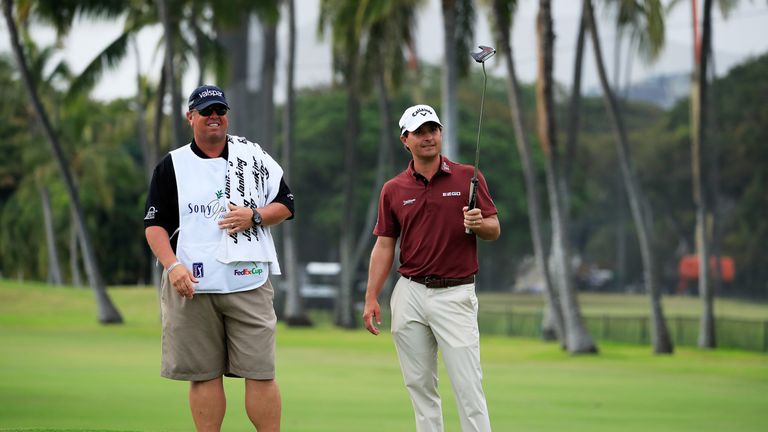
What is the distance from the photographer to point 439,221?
25.3 ft

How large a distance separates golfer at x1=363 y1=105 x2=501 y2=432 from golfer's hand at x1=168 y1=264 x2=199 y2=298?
4.14ft

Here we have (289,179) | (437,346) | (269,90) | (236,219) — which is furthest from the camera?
(289,179)

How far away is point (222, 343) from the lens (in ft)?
23.7

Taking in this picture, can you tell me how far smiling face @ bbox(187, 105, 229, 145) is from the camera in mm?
7199

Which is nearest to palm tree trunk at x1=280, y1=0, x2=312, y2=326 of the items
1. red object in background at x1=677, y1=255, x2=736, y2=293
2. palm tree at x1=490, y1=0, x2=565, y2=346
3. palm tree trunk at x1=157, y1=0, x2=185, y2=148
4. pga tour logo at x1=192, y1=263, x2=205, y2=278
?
palm tree trunk at x1=157, y1=0, x2=185, y2=148

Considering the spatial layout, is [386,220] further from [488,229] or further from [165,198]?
[165,198]

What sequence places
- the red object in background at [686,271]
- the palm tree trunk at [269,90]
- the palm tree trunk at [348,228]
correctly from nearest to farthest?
the palm tree trunk at [269,90], the palm tree trunk at [348,228], the red object in background at [686,271]

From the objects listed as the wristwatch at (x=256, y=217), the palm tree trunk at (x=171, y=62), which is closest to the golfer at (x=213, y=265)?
the wristwatch at (x=256, y=217)

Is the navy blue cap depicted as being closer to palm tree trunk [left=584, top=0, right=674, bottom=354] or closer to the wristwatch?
the wristwatch

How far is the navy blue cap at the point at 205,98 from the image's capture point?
7215 mm

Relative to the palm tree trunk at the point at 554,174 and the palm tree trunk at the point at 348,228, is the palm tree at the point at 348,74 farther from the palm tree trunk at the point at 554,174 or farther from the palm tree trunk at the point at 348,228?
the palm tree trunk at the point at 554,174

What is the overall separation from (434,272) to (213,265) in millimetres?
1231

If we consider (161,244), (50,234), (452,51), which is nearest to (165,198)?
(161,244)

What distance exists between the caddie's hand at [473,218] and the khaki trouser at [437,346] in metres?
0.39
